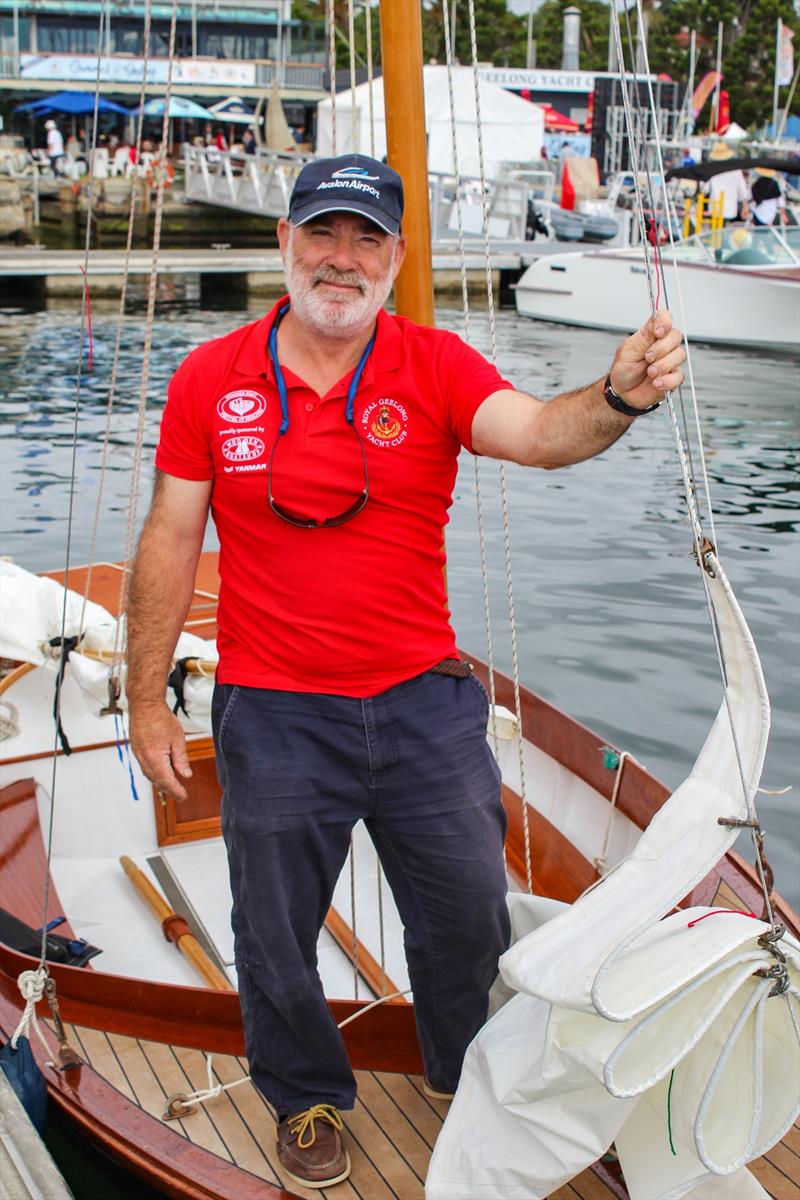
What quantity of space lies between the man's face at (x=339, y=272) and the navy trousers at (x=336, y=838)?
0.73 metres

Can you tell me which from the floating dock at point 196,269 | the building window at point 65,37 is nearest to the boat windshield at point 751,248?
the floating dock at point 196,269

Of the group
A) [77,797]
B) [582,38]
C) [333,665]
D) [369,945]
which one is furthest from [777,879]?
[582,38]

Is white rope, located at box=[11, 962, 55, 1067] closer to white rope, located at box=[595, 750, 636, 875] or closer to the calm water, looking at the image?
white rope, located at box=[595, 750, 636, 875]

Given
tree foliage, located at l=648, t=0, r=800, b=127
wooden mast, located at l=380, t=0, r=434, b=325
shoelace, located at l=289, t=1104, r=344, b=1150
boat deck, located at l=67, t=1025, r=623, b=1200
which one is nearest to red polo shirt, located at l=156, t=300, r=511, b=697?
wooden mast, located at l=380, t=0, r=434, b=325

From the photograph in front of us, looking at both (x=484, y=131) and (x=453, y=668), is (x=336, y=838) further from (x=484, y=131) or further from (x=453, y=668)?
(x=484, y=131)

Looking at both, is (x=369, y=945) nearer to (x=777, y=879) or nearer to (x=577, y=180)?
(x=777, y=879)

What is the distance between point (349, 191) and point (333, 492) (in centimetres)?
58

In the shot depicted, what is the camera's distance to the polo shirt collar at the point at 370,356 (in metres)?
2.62

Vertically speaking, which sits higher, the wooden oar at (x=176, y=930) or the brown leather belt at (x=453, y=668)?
the brown leather belt at (x=453, y=668)

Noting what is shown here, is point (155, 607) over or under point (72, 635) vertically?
over

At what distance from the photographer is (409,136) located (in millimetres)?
3346

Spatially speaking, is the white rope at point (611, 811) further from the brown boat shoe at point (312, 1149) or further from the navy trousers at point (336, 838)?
the brown boat shoe at point (312, 1149)

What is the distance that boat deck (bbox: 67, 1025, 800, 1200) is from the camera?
2.84 m

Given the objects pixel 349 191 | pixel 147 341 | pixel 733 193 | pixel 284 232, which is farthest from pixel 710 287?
pixel 349 191
